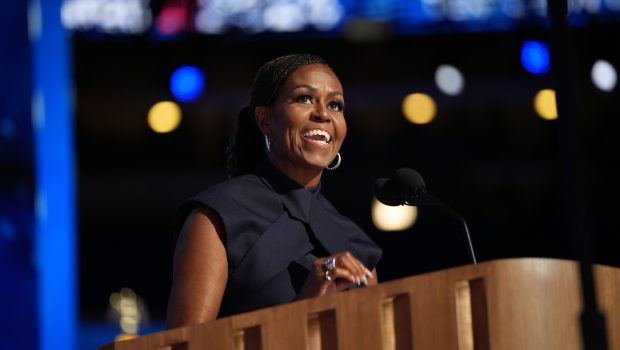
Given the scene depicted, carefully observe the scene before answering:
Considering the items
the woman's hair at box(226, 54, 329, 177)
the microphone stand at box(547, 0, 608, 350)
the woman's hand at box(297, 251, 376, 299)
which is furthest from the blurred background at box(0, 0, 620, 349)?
the microphone stand at box(547, 0, 608, 350)

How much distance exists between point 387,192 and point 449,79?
719 centimetres

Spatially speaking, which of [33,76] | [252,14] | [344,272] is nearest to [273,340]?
[344,272]

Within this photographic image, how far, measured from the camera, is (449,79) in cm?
915

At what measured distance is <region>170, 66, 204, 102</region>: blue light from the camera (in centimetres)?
880

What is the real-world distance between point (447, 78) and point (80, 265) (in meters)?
3.31

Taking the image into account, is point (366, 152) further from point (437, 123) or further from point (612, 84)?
point (612, 84)

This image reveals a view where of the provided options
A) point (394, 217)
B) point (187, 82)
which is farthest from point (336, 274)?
point (187, 82)

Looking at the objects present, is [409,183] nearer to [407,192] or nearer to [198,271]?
[407,192]

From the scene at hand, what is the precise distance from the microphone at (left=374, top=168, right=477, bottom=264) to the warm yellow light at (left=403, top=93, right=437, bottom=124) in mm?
6924

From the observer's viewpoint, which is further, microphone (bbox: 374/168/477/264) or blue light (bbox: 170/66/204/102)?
blue light (bbox: 170/66/204/102)

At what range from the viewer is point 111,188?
9398mm

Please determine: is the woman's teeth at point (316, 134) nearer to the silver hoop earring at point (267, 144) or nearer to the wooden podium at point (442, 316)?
the silver hoop earring at point (267, 144)

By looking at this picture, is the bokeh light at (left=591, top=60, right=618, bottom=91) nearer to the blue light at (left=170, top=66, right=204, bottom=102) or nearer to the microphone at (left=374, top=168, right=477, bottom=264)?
the blue light at (left=170, top=66, right=204, bottom=102)

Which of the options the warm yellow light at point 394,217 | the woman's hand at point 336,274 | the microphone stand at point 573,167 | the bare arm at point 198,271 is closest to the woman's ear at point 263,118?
the bare arm at point 198,271
